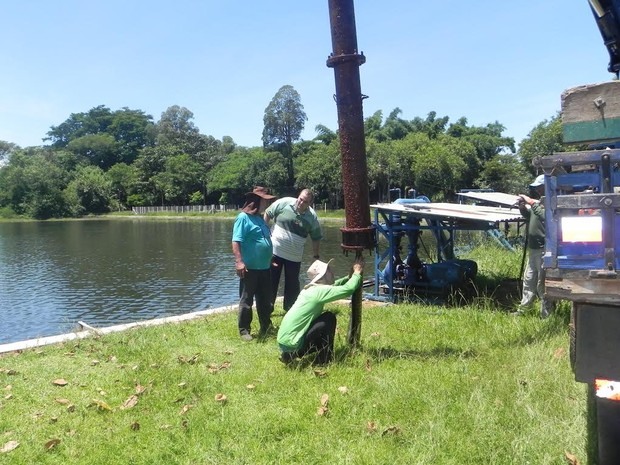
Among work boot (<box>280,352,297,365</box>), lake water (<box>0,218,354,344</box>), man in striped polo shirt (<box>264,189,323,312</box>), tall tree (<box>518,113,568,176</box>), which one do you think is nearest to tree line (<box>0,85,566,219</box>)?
tall tree (<box>518,113,568,176</box>)

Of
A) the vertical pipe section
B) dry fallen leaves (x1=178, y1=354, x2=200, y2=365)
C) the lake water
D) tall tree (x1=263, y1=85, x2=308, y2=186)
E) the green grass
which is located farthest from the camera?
tall tree (x1=263, y1=85, x2=308, y2=186)

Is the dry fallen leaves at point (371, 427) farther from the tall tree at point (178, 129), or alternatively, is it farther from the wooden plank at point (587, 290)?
the tall tree at point (178, 129)

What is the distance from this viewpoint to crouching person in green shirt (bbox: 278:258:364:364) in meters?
5.37

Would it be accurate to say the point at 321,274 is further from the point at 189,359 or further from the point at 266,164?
the point at 266,164

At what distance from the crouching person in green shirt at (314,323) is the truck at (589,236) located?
2.86m

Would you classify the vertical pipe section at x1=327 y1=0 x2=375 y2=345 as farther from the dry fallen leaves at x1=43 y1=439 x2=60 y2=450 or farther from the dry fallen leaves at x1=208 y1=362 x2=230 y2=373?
the dry fallen leaves at x1=43 y1=439 x2=60 y2=450

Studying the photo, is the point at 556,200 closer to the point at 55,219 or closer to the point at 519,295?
the point at 519,295

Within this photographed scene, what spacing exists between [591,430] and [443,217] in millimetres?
5323

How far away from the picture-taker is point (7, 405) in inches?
189

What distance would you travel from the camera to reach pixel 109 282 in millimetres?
21188

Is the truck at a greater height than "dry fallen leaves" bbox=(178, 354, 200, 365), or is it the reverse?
the truck

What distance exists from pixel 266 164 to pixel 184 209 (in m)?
18.0

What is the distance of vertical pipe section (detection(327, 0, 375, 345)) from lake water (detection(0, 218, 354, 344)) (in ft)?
29.0

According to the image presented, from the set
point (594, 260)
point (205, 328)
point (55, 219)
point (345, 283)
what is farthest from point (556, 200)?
point (55, 219)
